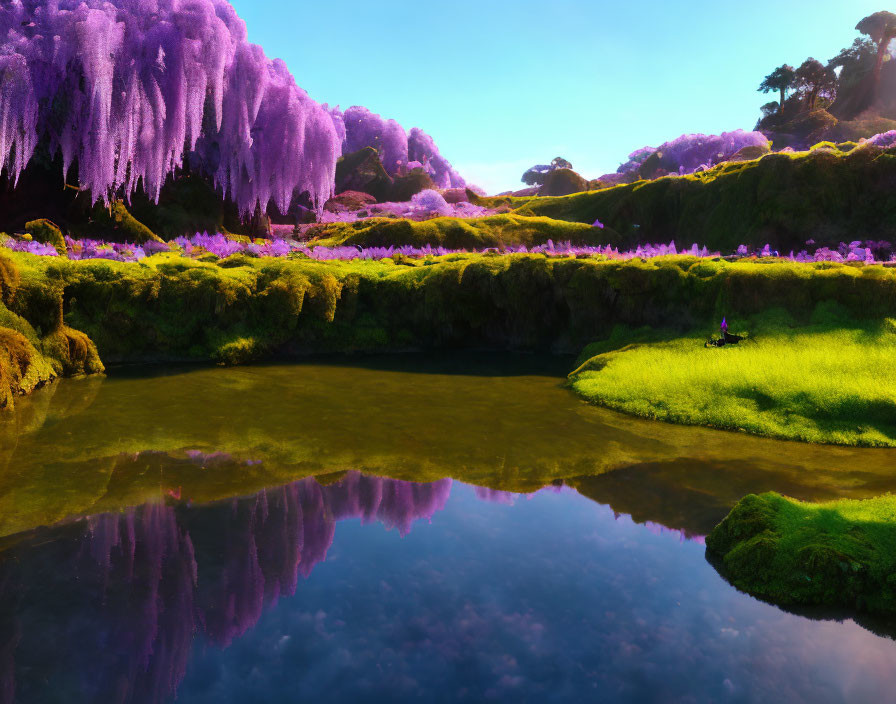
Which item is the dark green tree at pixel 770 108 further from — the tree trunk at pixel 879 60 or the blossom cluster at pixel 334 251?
the blossom cluster at pixel 334 251

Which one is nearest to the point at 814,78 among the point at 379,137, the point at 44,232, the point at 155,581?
the point at 379,137

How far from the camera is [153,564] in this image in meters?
2.47

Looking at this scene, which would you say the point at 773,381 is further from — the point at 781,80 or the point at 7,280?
the point at 781,80

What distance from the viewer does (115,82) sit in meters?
10.8

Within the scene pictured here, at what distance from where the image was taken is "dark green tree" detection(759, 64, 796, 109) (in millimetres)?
41812

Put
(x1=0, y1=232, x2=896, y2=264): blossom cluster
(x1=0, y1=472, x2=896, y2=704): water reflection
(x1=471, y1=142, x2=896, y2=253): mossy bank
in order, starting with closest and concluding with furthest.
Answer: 1. (x1=0, y1=472, x2=896, y2=704): water reflection
2. (x1=0, y1=232, x2=896, y2=264): blossom cluster
3. (x1=471, y1=142, x2=896, y2=253): mossy bank

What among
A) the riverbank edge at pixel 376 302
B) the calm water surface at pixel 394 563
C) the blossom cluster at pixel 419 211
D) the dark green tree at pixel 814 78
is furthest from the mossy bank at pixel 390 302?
the dark green tree at pixel 814 78

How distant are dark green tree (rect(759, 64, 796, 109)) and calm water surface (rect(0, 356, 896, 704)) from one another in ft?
159

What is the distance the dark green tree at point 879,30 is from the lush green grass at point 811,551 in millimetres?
49987

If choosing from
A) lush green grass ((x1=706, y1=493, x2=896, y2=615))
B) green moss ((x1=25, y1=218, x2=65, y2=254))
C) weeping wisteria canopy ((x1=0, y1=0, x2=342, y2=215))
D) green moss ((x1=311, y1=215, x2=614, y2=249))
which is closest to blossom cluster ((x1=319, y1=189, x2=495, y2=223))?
green moss ((x1=311, y1=215, x2=614, y2=249))

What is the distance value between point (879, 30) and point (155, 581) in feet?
174

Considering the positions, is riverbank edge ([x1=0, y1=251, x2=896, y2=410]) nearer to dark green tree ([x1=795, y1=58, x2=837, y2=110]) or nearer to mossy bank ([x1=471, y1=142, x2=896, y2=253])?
mossy bank ([x1=471, y1=142, x2=896, y2=253])

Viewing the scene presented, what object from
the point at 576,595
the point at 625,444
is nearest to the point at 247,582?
the point at 576,595

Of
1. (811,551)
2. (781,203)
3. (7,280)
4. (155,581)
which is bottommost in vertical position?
(155,581)
